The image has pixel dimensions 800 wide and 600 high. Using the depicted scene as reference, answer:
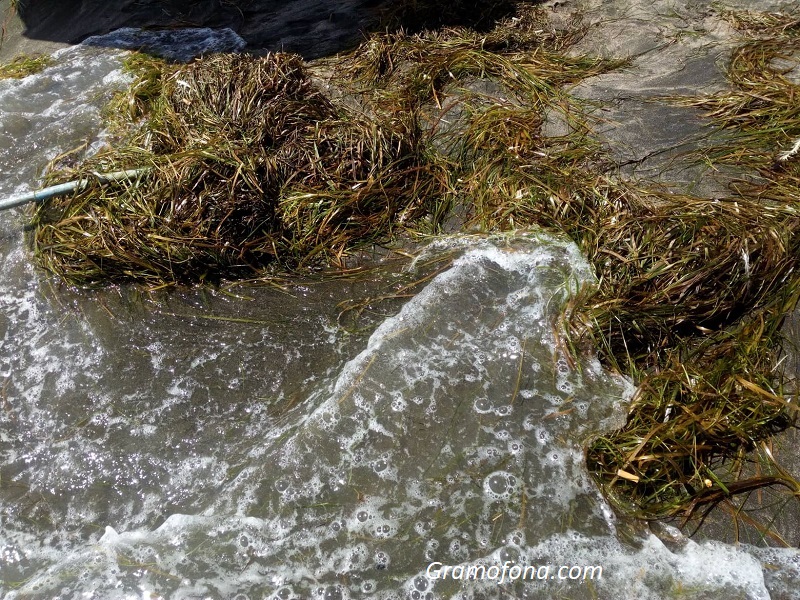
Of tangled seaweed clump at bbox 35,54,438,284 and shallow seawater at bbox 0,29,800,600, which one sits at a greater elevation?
tangled seaweed clump at bbox 35,54,438,284

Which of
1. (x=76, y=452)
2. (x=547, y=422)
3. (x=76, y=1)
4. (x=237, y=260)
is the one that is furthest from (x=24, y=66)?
(x=547, y=422)

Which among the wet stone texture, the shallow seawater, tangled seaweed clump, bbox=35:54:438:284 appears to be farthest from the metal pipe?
the wet stone texture

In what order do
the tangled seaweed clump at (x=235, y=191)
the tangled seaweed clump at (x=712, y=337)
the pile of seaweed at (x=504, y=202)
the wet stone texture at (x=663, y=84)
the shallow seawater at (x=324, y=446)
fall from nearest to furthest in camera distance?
the shallow seawater at (x=324, y=446), the tangled seaweed clump at (x=712, y=337), the pile of seaweed at (x=504, y=202), the tangled seaweed clump at (x=235, y=191), the wet stone texture at (x=663, y=84)

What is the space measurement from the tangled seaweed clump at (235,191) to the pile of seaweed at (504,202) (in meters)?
0.01

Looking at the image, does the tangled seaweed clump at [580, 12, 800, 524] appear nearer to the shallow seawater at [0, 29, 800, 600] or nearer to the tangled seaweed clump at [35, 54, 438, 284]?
the shallow seawater at [0, 29, 800, 600]

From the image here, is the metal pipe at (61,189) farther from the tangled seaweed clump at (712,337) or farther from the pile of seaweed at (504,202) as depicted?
the tangled seaweed clump at (712,337)

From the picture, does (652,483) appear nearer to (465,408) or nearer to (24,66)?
(465,408)

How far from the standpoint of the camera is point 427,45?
4691 mm

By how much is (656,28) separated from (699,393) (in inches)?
126

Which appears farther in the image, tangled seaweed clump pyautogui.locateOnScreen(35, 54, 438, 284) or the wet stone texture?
the wet stone texture

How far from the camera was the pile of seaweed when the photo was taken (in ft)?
8.48

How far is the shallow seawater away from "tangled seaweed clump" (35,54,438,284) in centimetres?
22

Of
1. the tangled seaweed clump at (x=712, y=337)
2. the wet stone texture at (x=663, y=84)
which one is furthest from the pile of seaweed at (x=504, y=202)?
the wet stone texture at (x=663, y=84)

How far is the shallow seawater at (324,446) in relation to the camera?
2281 mm
